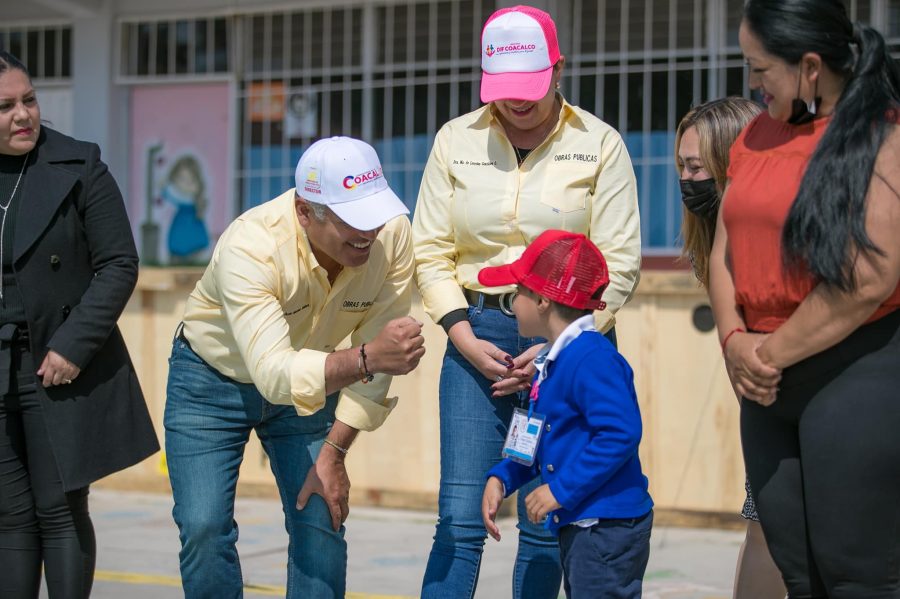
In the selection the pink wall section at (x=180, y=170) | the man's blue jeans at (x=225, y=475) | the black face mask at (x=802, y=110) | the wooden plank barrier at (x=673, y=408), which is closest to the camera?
the black face mask at (x=802, y=110)

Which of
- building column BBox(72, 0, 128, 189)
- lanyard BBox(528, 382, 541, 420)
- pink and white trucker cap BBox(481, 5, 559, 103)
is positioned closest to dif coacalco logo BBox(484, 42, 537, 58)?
pink and white trucker cap BBox(481, 5, 559, 103)

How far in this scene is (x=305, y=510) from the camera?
3.65 meters

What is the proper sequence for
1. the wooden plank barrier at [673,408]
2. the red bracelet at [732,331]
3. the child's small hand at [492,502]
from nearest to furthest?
the red bracelet at [732,331] < the child's small hand at [492,502] < the wooden plank barrier at [673,408]

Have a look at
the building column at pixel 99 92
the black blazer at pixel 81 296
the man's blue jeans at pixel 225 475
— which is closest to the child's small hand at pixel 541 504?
the man's blue jeans at pixel 225 475

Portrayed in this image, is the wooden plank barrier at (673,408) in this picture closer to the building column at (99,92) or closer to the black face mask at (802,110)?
the black face mask at (802,110)

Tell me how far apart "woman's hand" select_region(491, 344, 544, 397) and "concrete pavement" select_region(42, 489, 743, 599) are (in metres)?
1.68

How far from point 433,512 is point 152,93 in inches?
250

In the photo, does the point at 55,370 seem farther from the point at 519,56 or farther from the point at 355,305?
the point at 519,56

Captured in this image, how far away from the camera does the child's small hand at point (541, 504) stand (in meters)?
3.19

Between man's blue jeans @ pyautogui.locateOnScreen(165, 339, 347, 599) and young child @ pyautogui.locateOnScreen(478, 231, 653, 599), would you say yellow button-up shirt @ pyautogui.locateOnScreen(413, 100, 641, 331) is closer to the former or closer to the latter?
young child @ pyautogui.locateOnScreen(478, 231, 653, 599)

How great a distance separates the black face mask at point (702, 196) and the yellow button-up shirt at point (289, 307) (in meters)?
0.88

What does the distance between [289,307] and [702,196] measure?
1.30 m

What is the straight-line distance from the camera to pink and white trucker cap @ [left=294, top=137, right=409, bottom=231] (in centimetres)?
328

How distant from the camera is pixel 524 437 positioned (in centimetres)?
334
